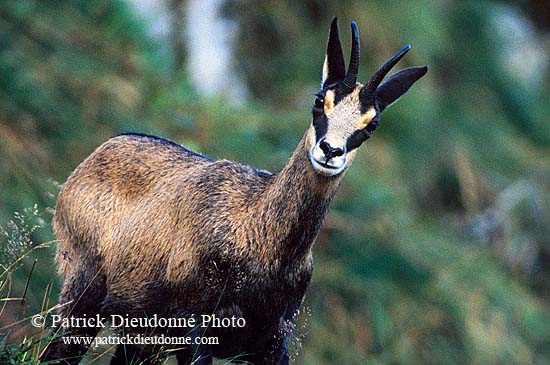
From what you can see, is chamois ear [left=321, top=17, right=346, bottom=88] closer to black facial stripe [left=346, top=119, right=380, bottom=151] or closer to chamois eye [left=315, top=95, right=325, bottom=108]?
chamois eye [left=315, top=95, right=325, bottom=108]

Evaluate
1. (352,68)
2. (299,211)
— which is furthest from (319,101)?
(299,211)

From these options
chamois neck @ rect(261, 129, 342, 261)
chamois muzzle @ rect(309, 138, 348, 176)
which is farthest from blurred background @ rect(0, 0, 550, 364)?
chamois muzzle @ rect(309, 138, 348, 176)

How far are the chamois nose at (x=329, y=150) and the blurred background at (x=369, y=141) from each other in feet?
5.70

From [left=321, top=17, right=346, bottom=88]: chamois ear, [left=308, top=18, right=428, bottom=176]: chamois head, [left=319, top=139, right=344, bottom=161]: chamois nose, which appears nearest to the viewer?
[left=319, top=139, right=344, bottom=161]: chamois nose

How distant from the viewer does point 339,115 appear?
6.21 metres

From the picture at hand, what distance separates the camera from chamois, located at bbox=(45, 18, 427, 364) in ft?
20.3

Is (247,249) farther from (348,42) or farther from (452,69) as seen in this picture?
(452,69)

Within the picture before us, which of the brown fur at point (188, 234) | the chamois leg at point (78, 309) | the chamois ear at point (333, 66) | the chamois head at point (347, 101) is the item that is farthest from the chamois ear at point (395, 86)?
the chamois leg at point (78, 309)

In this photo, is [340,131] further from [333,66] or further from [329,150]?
[333,66]

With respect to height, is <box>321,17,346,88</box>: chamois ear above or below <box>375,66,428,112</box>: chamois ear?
above

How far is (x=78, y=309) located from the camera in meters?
6.61

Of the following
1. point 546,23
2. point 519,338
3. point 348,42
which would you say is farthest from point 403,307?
point 546,23

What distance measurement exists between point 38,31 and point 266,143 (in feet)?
14.7

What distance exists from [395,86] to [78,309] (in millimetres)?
2134
